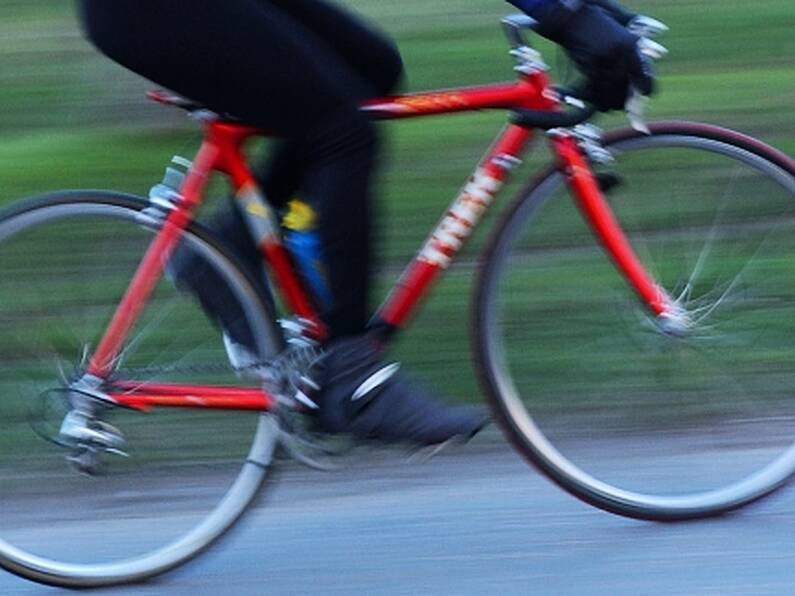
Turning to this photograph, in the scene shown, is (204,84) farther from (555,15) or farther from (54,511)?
(54,511)

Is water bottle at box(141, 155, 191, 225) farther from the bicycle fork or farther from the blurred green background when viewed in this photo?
the blurred green background

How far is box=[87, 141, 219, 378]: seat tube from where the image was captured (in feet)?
12.7

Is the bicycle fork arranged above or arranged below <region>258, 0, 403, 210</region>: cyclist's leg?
below

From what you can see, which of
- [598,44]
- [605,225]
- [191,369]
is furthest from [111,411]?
[598,44]

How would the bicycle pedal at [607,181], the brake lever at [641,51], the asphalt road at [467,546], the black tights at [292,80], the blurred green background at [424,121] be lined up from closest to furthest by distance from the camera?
the black tights at [292,80]
the brake lever at [641,51]
the asphalt road at [467,546]
the bicycle pedal at [607,181]
the blurred green background at [424,121]

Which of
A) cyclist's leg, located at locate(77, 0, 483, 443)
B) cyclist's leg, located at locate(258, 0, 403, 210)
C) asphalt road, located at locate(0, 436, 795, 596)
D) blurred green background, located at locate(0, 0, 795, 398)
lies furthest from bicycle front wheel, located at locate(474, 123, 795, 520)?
blurred green background, located at locate(0, 0, 795, 398)

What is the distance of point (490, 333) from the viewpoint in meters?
4.07

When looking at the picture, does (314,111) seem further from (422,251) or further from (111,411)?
(111,411)

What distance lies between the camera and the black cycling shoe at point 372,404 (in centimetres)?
389

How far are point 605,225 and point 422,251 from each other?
46 centimetres

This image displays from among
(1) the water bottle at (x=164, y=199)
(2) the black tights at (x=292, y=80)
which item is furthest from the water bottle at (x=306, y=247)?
(1) the water bottle at (x=164, y=199)

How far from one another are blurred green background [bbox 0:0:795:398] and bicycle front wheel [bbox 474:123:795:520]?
23.6 inches

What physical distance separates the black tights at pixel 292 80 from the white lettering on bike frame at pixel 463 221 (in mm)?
211

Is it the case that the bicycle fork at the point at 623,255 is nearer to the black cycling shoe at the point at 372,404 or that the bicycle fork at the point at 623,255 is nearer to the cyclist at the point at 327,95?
the cyclist at the point at 327,95
